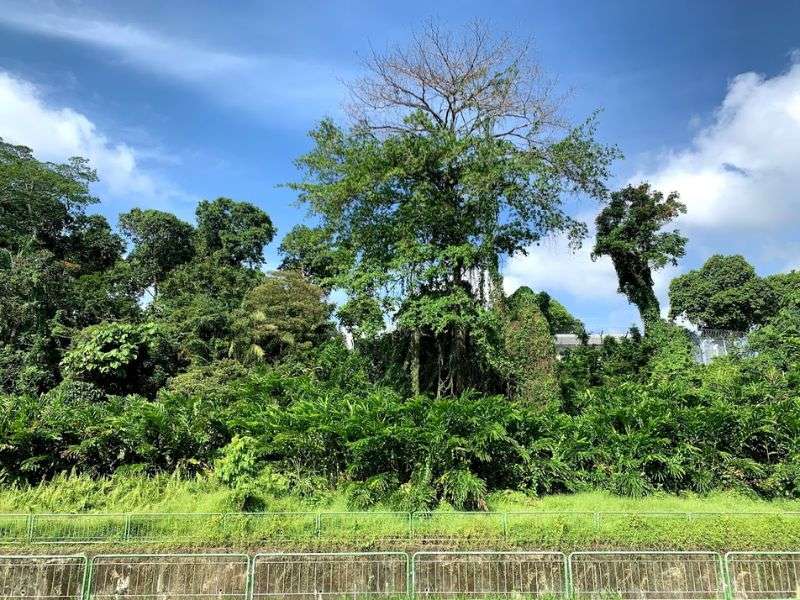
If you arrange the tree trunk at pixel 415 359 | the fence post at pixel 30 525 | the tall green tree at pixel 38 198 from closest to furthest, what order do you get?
the fence post at pixel 30 525 → the tree trunk at pixel 415 359 → the tall green tree at pixel 38 198

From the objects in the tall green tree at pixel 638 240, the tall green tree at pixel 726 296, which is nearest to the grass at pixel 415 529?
the tall green tree at pixel 638 240

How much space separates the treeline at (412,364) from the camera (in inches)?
460

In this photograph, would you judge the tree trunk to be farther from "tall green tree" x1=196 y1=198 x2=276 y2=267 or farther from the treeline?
"tall green tree" x1=196 y1=198 x2=276 y2=267

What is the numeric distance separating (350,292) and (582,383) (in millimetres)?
9009

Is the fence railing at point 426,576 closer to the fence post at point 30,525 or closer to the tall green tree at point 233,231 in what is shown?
the fence post at point 30,525

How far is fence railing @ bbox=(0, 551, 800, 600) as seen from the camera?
7578 mm

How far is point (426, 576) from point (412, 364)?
9.27 meters

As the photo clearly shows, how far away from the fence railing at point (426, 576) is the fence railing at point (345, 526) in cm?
127

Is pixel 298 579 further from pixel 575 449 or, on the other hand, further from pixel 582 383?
pixel 582 383

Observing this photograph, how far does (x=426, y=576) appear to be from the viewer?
776 centimetres

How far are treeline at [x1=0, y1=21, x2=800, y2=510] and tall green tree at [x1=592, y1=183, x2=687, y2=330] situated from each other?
3.9 inches

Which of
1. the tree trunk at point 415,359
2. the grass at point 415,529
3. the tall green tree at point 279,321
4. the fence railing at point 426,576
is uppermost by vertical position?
the tall green tree at point 279,321

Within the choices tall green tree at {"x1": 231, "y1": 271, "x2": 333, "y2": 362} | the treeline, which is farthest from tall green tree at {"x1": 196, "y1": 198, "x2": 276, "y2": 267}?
tall green tree at {"x1": 231, "y1": 271, "x2": 333, "y2": 362}

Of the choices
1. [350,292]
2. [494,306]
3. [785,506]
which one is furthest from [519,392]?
[785,506]
